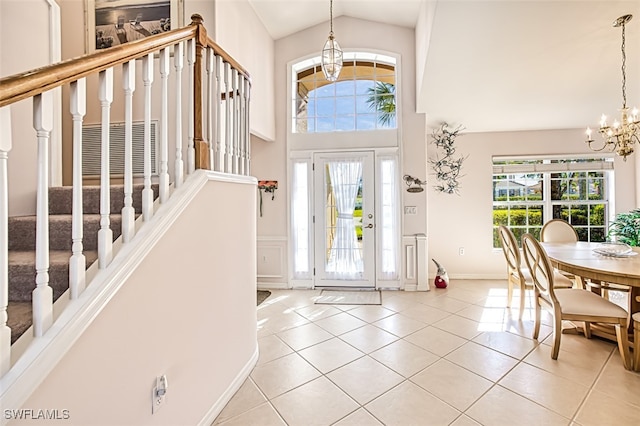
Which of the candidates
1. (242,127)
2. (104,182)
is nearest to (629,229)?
(242,127)

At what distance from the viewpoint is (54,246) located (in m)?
1.54

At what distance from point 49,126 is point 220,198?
1.04 metres

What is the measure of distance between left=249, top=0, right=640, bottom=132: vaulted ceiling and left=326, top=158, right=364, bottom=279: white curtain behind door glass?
4.45 feet

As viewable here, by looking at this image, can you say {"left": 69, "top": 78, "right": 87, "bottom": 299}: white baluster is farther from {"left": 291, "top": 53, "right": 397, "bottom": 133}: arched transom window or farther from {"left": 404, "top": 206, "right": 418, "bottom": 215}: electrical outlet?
{"left": 404, "top": 206, "right": 418, "bottom": 215}: electrical outlet

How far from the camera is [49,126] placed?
0.92 meters

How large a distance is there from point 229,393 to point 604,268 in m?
2.83

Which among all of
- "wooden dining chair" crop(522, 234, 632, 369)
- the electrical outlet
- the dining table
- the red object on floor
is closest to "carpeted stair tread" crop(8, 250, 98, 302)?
"wooden dining chair" crop(522, 234, 632, 369)

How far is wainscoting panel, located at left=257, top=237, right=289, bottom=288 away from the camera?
4.77 m

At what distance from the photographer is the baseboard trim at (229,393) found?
1768mm

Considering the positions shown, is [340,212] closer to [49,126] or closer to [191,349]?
[191,349]

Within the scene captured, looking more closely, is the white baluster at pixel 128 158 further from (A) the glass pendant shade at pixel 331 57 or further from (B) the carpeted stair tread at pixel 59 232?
(A) the glass pendant shade at pixel 331 57

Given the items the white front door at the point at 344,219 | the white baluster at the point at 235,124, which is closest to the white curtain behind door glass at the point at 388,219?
the white front door at the point at 344,219

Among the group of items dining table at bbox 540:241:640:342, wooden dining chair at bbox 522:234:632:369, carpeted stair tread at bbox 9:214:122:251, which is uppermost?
carpeted stair tread at bbox 9:214:122:251

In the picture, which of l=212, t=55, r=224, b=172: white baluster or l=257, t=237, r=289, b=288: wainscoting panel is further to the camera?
l=257, t=237, r=289, b=288: wainscoting panel
